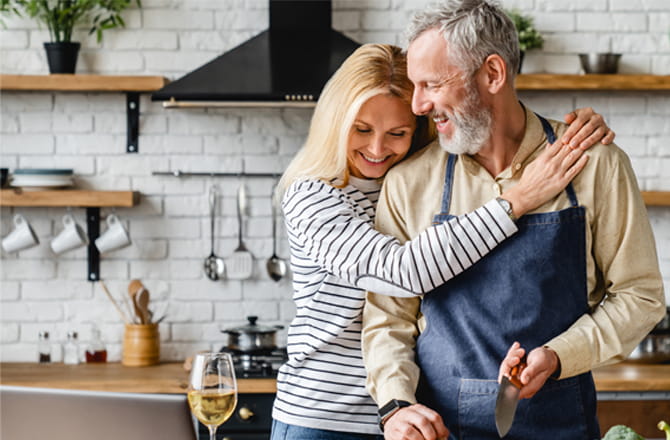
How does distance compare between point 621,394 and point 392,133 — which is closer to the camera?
point 392,133

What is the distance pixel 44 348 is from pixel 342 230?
240cm

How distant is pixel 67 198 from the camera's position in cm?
360

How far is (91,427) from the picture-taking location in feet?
3.91

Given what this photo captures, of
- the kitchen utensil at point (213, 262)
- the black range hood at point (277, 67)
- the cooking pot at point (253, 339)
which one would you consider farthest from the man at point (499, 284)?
the kitchen utensil at point (213, 262)

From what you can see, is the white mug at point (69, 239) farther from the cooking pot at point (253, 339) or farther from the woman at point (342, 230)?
the woman at point (342, 230)

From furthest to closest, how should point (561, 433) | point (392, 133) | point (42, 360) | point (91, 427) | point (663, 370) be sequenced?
1. point (42, 360)
2. point (663, 370)
3. point (392, 133)
4. point (561, 433)
5. point (91, 427)

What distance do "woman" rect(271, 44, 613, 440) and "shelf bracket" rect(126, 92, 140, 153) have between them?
200 cm

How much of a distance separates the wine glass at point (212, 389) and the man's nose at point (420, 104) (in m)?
0.63

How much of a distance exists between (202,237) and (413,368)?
7.15 feet

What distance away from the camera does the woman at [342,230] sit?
1795 mm

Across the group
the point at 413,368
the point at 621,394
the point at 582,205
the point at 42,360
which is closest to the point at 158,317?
the point at 42,360

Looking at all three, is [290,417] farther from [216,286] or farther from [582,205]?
[216,286]

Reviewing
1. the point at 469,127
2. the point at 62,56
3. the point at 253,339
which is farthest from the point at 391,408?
the point at 62,56

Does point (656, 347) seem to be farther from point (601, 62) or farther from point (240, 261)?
point (240, 261)
